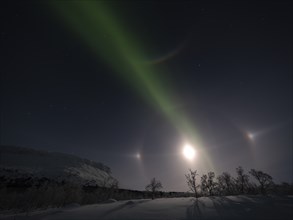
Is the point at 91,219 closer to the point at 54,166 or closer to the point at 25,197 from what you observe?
the point at 25,197

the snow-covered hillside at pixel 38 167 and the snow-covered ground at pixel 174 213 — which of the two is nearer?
the snow-covered ground at pixel 174 213

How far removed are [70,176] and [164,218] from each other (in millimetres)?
66710

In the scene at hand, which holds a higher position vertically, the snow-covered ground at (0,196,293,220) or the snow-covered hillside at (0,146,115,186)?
the snow-covered hillside at (0,146,115,186)

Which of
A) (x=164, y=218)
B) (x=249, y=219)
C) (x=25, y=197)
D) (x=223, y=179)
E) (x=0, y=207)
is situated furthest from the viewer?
(x=223, y=179)

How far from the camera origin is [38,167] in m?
69.6

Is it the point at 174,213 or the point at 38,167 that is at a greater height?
the point at 38,167

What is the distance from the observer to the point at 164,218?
7.16 meters

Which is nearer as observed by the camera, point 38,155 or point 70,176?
point 70,176

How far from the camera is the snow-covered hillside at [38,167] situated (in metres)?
61.0

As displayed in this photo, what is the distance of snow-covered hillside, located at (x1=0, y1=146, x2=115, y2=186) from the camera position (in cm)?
6103

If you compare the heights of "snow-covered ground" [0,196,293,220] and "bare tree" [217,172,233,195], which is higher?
"bare tree" [217,172,233,195]

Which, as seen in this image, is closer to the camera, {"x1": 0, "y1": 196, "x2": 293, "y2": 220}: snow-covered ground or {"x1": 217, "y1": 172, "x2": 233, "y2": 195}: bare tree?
{"x1": 0, "y1": 196, "x2": 293, "y2": 220}: snow-covered ground

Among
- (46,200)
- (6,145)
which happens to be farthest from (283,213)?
(6,145)

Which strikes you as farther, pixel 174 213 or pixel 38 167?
pixel 38 167
